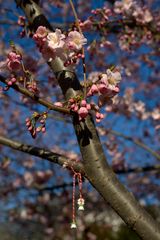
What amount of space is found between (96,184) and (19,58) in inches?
26.3

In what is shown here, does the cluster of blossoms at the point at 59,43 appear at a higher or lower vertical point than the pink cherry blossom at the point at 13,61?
higher

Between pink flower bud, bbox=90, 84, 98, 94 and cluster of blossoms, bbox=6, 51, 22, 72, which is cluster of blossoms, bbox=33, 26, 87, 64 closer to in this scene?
cluster of blossoms, bbox=6, 51, 22, 72

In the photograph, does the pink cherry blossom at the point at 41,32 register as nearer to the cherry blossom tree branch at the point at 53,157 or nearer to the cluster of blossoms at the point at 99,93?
the cluster of blossoms at the point at 99,93

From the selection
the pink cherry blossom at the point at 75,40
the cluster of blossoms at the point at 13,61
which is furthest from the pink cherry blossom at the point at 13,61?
the pink cherry blossom at the point at 75,40

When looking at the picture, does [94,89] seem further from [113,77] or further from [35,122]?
[35,122]

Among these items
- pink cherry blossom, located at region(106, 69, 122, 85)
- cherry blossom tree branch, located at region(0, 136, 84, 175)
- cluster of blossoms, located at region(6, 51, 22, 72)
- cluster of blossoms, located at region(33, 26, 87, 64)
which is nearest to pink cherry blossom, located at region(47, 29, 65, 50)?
cluster of blossoms, located at region(33, 26, 87, 64)

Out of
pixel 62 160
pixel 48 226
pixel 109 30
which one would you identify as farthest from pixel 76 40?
pixel 48 226

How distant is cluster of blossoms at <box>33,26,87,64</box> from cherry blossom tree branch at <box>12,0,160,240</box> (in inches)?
5.6

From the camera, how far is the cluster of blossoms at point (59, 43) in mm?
1682

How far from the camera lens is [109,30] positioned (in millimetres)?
3551

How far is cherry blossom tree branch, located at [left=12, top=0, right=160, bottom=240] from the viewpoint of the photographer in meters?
1.56

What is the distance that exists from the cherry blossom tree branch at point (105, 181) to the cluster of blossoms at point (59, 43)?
0.14 m

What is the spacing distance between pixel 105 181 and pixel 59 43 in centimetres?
66

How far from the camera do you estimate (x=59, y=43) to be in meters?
1.69
